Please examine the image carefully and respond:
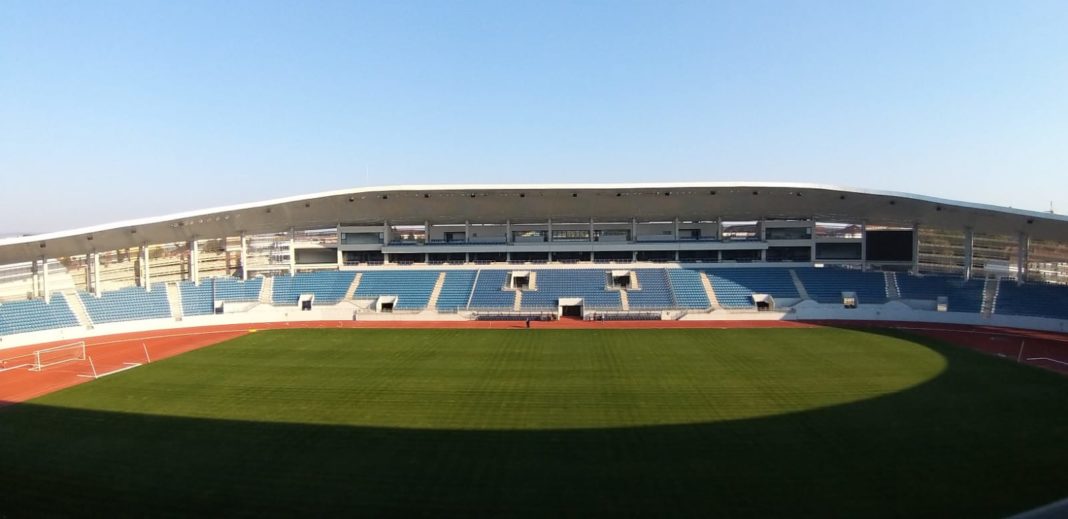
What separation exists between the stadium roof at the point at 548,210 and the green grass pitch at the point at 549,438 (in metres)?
12.8

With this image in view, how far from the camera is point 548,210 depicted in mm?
35219

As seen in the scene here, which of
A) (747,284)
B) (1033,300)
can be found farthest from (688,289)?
(1033,300)

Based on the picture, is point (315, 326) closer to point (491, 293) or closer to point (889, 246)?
point (491, 293)

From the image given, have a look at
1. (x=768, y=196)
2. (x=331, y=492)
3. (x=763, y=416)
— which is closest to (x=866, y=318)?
(x=768, y=196)

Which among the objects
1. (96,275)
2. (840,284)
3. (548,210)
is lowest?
(840,284)

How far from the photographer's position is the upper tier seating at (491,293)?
104 ft

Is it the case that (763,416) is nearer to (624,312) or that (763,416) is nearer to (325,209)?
(624,312)

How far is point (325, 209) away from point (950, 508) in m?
32.9

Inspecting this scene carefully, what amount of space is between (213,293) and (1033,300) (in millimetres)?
47515

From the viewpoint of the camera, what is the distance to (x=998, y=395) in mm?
14492

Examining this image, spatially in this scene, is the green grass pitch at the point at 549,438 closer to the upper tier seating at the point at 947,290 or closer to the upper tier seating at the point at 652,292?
the upper tier seating at the point at 652,292

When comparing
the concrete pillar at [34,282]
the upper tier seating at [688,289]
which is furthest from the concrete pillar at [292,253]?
the upper tier seating at [688,289]

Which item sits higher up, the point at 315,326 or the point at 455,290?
the point at 455,290

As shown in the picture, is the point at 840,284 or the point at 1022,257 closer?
the point at 1022,257
